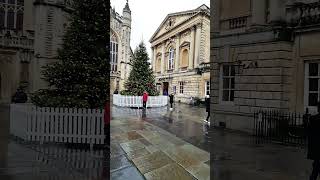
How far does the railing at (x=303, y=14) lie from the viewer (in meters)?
1.10

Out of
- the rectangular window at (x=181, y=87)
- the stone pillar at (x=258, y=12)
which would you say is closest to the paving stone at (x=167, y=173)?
the rectangular window at (x=181, y=87)

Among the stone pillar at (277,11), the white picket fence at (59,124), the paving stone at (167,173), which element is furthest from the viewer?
the white picket fence at (59,124)

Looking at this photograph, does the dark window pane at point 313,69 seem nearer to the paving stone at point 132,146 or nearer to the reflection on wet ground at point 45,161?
the paving stone at point 132,146

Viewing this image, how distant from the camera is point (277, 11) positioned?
46.9 inches

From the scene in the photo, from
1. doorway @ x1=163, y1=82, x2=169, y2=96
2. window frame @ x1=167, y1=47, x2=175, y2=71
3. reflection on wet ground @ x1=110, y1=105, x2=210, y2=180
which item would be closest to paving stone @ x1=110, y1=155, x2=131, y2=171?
reflection on wet ground @ x1=110, y1=105, x2=210, y2=180

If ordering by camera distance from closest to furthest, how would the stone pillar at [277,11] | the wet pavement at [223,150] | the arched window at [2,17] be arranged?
the stone pillar at [277,11] < the wet pavement at [223,150] < the arched window at [2,17]

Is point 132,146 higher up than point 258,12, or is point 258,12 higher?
point 258,12

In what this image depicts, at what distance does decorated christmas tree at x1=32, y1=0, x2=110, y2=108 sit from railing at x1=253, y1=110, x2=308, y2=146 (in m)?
0.69

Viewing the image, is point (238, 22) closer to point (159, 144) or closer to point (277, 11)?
point (277, 11)

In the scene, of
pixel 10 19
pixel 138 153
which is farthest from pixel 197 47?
pixel 10 19

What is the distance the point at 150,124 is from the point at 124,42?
1.29ft

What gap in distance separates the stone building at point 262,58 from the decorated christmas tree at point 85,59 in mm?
494

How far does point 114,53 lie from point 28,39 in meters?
0.71

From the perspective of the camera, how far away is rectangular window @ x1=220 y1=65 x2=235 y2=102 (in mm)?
1364
